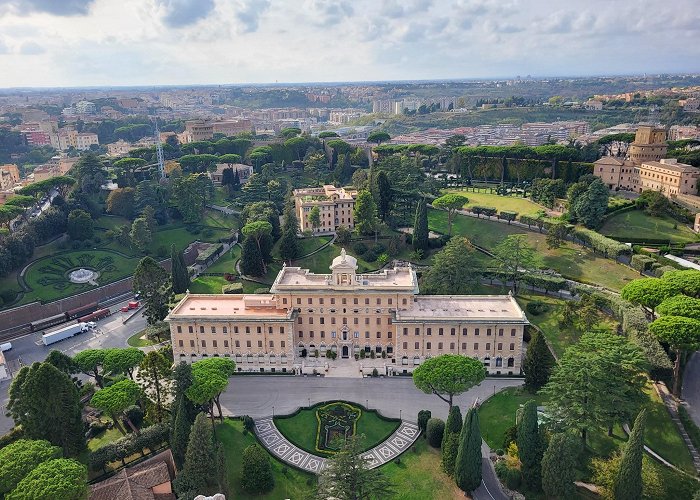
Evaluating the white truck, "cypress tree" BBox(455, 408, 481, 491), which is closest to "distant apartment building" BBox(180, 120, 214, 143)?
the white truck

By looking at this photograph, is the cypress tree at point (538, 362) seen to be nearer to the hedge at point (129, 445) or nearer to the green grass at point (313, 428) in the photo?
the green grass at point (313, 428)

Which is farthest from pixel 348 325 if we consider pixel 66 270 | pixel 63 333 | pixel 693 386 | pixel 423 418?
pixel 66 270

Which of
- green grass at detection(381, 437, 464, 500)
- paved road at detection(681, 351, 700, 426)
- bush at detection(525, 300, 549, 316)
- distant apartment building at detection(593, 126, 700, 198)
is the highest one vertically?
distant apartment building at detection(593, 126, 700, 198)

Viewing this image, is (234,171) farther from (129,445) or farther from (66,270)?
(129,445)

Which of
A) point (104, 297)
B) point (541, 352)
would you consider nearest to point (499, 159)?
point (541, 352)

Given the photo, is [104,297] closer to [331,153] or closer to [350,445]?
[350,445]

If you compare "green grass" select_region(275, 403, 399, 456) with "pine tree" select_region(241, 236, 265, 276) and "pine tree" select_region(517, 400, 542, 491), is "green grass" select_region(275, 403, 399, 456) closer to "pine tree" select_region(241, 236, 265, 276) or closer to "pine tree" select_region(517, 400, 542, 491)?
"pine tree" select_region(517, 400, 542, 491)
